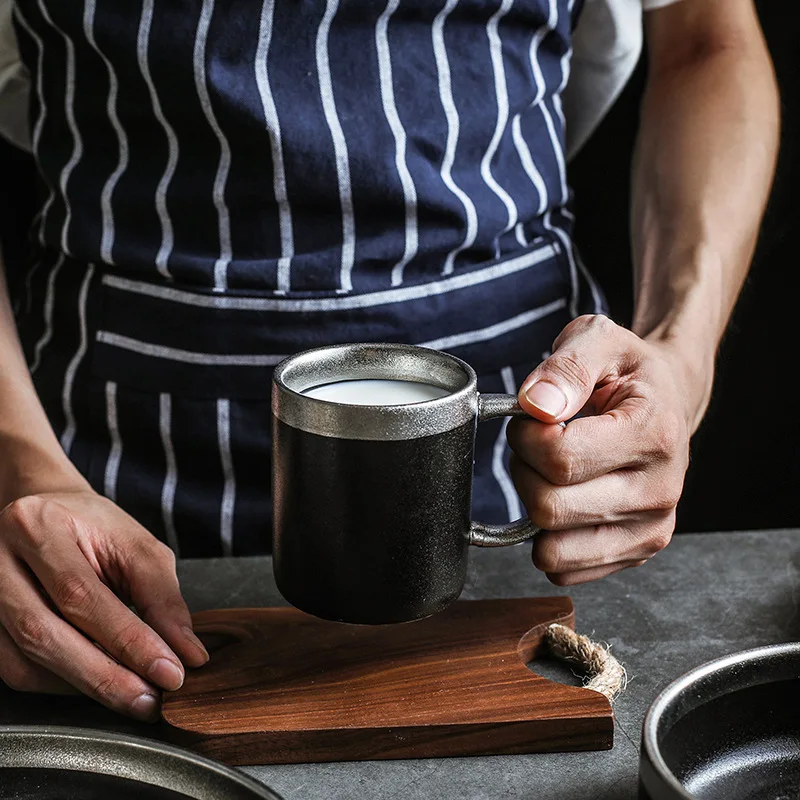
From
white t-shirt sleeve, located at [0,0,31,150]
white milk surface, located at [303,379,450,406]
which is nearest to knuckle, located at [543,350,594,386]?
white milk surface, located at [303,379,450,406]

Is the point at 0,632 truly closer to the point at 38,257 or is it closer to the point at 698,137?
the point at 38,257

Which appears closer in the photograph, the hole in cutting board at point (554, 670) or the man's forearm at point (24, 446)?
the hole in cutting board at point (554, 670)

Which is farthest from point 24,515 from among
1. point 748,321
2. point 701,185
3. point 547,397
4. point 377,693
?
point 748,321

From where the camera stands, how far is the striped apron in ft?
Result: 3.35

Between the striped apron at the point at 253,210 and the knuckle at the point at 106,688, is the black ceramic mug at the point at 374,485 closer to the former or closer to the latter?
the knuckle at the point at 106,688

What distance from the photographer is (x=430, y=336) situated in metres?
1.11

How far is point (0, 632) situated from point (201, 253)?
0.43 metres

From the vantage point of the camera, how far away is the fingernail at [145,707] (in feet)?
2.48

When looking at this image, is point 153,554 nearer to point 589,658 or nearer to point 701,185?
point 589,658

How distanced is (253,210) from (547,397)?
43cm

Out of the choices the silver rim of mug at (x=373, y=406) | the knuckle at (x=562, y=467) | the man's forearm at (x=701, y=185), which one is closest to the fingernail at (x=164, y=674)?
the silver rim of mug at (x=373, y=406)

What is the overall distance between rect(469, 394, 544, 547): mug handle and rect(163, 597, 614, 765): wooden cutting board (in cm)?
9

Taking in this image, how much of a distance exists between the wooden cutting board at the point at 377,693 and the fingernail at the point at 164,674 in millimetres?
10

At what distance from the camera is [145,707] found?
76 cm
